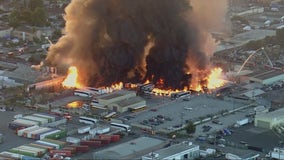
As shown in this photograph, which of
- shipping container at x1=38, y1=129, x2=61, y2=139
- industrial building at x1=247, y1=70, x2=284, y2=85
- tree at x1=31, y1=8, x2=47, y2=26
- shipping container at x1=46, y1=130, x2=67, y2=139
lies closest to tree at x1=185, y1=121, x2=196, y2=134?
shipping container at x1=46, y1=130, x2=67, y2=139

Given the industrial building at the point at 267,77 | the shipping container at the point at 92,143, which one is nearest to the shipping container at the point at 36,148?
the shipping container at the point at 92,143

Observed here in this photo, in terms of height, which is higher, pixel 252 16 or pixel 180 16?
pixel 252 16

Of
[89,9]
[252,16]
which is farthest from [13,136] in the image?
[252,16]

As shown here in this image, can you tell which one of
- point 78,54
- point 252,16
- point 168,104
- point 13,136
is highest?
point 252,16

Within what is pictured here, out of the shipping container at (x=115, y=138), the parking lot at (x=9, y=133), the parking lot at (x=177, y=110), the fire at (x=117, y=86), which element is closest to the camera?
the parking lot at (x=9, y=133)

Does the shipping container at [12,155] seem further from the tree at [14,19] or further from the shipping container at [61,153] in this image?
the tree at [14,19]

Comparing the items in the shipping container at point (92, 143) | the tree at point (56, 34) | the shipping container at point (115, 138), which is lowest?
the shipping container at point (92, 143)

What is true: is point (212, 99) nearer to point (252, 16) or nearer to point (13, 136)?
point (13, 136)
